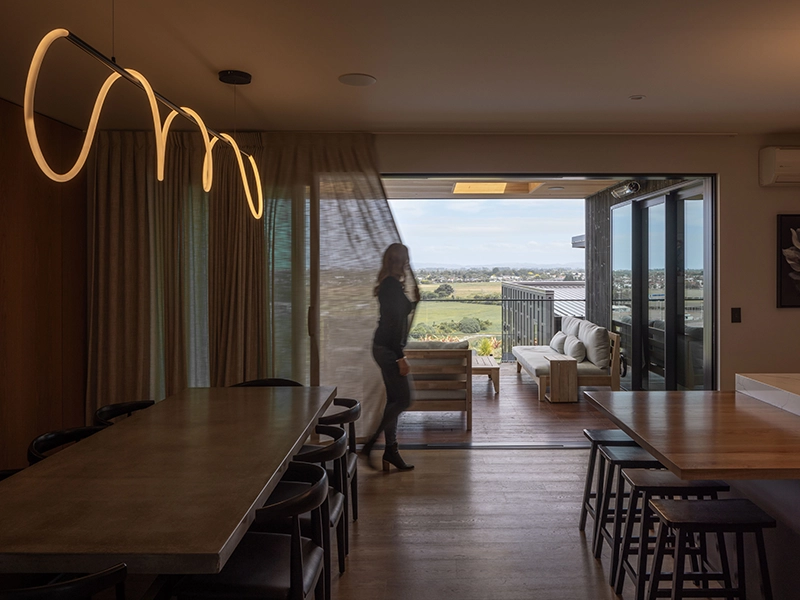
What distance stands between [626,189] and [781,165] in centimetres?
218

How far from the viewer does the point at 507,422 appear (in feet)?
17.8

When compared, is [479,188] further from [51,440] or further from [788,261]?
[51,440]

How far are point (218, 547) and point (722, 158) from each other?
4.56 metres

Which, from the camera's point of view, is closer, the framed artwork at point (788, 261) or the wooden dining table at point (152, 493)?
the wooden dining table at point (152, 493)

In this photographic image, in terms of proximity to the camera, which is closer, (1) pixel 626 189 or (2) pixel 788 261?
(2) pixel 788 261

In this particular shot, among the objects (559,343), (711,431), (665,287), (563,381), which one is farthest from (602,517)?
(559,343)

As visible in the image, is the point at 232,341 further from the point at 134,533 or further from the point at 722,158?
the point at 722,158

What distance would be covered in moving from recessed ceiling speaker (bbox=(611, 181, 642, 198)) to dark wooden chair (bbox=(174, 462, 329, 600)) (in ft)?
17.4

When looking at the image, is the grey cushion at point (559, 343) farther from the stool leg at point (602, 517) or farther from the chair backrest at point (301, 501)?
the chair backrest at point (301, 501)

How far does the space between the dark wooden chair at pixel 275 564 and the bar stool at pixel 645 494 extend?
3.89ft

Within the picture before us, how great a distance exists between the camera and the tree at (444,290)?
8.22m

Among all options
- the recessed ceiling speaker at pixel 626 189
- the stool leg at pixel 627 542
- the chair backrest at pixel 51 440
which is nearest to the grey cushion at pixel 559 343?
the recessed ceiling speaker at pixel 626 189

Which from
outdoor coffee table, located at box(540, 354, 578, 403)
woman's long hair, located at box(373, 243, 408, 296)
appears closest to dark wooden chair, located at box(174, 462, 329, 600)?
woman's long hair, located at box(373, 243, 408, 296)

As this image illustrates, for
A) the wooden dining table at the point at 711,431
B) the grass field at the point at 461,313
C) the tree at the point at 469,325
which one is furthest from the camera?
the tree at the point at 469,325
